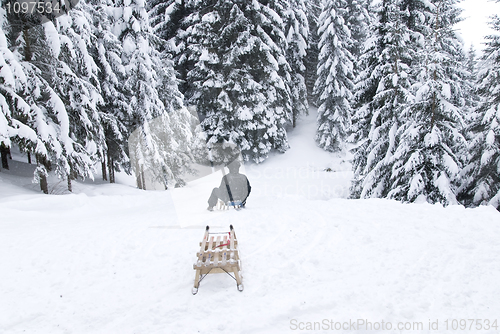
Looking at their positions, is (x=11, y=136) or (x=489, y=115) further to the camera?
(x=489, y=115)

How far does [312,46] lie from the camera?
2620 centimetres

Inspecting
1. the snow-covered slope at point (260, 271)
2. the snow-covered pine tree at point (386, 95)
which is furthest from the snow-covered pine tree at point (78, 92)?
the snow-covered pine tree at point (386, 95)

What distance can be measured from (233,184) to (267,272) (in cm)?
387

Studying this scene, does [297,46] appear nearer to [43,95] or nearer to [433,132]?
[433,132]

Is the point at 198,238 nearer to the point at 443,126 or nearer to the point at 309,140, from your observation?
the point at 443,126

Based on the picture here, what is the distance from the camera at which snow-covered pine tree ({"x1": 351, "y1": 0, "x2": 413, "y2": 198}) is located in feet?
34.8

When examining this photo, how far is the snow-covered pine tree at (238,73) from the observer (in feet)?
57.1

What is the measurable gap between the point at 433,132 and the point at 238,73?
12163 millimetres

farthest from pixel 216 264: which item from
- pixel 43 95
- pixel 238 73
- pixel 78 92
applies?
pixel 238 73

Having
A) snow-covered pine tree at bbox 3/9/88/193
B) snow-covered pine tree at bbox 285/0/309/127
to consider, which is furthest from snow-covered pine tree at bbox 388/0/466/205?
snow-covered pine tree at bbox 285/0/309/127

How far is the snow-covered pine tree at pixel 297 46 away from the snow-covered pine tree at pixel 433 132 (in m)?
13.7

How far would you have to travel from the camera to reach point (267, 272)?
4.20 metres

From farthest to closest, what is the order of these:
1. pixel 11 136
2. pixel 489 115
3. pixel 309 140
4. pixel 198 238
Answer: pixel 309 140 → pixel 489 115 → pixel 11 136 → pixel 198 238

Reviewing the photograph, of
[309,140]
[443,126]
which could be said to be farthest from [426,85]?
[309,140]
